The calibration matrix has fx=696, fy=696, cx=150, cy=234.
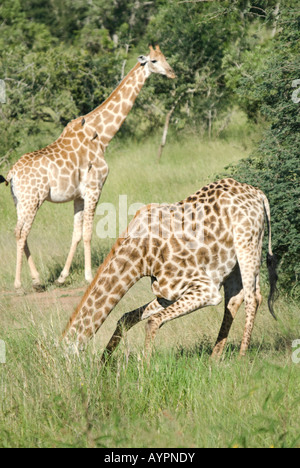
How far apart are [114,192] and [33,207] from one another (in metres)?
4.65

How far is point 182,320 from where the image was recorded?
7.37m

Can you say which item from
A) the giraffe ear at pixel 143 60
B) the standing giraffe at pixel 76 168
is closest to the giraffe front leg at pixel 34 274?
Result: the standing giraffe at pixel 76 168

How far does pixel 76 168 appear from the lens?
959cm

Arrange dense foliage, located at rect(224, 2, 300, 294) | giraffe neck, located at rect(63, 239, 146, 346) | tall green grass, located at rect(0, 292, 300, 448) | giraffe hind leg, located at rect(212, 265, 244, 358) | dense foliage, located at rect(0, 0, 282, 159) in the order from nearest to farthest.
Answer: tall green grass, located at rect(0, 292, 300, 448) < giraffe neck, located at rect(63, 239, 146, 346) < giraffe hind leg, located at rect(212, 265, 244, 358) < dense foliage, located at rect(224, 2, 300, 294) < dense foliage, located at rect(0, 0, 282, 159)

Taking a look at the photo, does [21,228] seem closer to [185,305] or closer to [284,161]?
[284,161]

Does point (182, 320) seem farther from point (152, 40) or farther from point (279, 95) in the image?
point (152, 40)

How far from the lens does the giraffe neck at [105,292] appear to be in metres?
5.23

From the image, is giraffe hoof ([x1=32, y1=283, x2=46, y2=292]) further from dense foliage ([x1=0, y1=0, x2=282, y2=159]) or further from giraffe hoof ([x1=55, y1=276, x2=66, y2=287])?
dense foliage ([x1=0, y1=0, x2=282, y2=159])

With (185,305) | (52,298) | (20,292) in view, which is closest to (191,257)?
(185,305)

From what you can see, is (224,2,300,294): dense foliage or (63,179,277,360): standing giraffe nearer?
(63,179,277,360): standing giraffe

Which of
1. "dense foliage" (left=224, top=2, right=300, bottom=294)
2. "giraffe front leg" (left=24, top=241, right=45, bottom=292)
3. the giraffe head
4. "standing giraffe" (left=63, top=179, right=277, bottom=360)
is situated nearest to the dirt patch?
"giraffe front leg" (left=24, top=241, right=45, bottom=292)

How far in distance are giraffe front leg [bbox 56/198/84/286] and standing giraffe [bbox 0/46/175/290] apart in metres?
0.01

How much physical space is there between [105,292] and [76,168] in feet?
14.7

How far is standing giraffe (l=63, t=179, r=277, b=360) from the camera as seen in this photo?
5.51 meters
